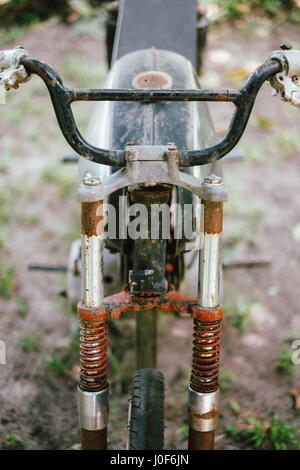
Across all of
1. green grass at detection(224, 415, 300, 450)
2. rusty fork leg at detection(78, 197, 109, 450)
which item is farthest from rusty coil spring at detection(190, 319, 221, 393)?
green grass at detection(224, 415, 300, 450)

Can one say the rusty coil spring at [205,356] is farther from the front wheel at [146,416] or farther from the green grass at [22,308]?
the green grass at [22,308]

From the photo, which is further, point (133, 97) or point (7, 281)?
point (7, 281)

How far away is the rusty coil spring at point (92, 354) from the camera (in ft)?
4.95

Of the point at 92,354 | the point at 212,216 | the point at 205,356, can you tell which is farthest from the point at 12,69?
the point at 205,356

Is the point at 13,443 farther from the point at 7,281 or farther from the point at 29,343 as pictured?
the point at 7,281

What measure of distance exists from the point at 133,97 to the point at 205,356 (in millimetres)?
711

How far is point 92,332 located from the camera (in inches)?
59.4

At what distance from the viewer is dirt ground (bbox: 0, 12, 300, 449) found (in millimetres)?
2332

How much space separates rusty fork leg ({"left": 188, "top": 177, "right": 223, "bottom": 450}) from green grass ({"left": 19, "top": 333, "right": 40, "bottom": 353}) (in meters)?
1.27

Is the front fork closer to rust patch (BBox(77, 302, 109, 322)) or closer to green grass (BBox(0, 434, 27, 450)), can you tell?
rust patch (BBox(77, 302, 109, 322))

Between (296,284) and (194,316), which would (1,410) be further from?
(296,284)

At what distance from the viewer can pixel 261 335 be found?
2.81 m

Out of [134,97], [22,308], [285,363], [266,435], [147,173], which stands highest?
[134,97]

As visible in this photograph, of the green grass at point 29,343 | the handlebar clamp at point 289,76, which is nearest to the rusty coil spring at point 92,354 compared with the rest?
the handlebar clamp at point 289,76
